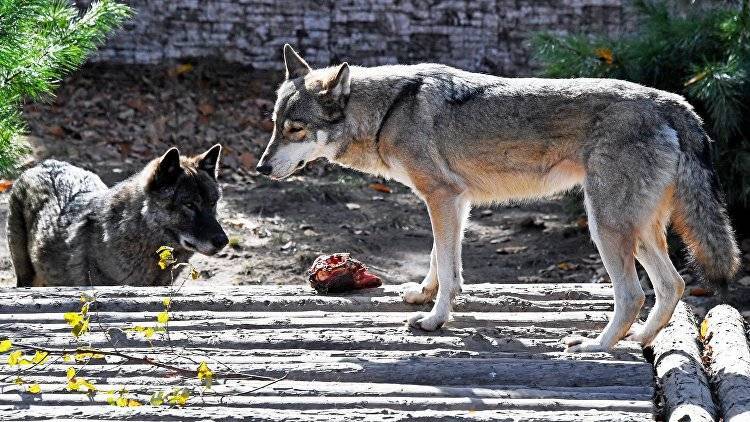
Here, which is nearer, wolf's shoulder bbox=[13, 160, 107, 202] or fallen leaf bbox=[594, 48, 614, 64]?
wolf's shoulder bbox=[13, 160, 107, 202]

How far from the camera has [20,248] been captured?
279 inches

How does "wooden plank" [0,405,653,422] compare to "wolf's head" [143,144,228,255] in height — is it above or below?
above

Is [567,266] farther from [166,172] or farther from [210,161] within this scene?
[166,172]

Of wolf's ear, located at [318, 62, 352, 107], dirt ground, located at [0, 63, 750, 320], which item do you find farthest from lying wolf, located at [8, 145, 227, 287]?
wolf's ear, located at [318, 62, 352, 107]

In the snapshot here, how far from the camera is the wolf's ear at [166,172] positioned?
664 centimetres

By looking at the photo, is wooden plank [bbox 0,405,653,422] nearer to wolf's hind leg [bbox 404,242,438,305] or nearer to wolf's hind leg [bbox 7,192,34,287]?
wolf's hind leg [bbox 404,242,438,305]

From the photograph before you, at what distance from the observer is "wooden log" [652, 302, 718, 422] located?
13.8 feet

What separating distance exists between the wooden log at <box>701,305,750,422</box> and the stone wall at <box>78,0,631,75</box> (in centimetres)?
712

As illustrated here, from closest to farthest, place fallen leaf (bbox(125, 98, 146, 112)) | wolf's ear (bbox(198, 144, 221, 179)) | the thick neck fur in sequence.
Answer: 1. the thick neck fur
2. wolf's ear (bbox(198, 144, 221, 179))
3. fallen leaf (bbox(125, 98, 146, 112))

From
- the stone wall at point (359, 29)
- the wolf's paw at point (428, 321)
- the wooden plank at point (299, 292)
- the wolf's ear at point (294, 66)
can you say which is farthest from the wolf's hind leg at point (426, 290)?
the stone wall at point (359, 29)

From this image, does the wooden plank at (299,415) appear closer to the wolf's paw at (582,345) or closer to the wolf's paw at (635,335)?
the wolf's paw at (582,345)

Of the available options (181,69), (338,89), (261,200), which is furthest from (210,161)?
(181,69)

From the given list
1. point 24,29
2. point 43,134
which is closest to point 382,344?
point 24,29

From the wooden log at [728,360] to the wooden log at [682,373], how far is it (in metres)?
0.06
